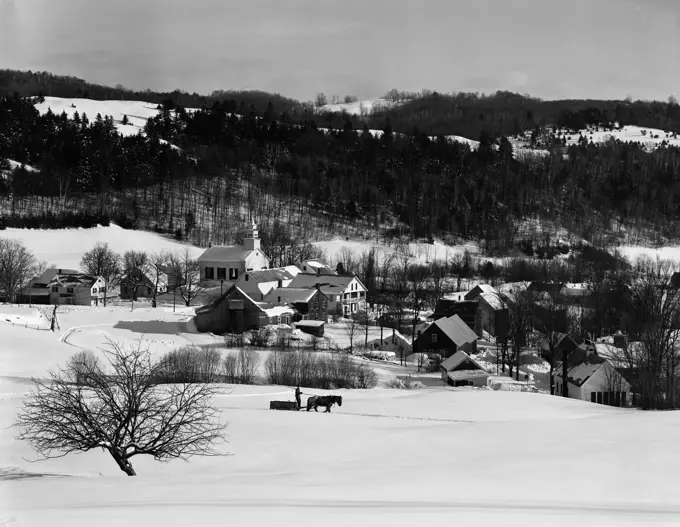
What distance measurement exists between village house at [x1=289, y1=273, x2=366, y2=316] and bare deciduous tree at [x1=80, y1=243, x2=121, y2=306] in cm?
1297

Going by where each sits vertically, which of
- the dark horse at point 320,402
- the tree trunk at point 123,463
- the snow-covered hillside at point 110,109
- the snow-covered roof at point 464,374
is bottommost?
the snow-covered roof at point 464,374

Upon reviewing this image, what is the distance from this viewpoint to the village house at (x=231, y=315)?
114 feet

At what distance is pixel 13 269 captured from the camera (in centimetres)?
4297

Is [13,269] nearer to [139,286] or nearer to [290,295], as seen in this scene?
[139,286]

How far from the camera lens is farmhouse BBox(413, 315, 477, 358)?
32094 millimetres

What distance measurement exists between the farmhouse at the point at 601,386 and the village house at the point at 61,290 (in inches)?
1175

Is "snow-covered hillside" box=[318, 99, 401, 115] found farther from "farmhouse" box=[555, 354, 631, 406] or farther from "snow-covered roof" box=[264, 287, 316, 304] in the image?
"farmhouse" box=[555, 354, 631, 406]

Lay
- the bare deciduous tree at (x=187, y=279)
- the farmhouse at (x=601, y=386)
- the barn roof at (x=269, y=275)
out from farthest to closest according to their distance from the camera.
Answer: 1. the bare deciduous tree at (x=187, y=279)
2. the barn roof at (x=269, y=275)
3. the farmhouse at (x=601, y=386)

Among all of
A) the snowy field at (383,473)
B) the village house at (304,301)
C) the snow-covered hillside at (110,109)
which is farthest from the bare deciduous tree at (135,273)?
the snow-covered hillside at (110,109)

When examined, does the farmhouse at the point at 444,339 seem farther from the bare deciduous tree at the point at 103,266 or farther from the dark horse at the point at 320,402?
the bare deciduous tree at the point at 103,266

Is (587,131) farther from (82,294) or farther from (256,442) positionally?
(256,442)

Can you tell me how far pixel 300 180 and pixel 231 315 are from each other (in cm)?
4766

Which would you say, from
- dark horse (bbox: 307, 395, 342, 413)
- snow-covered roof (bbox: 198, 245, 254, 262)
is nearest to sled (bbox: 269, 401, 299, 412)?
dark horse (bbox: 307, 395, 342, 413)

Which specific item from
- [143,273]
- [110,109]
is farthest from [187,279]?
[110,109]
